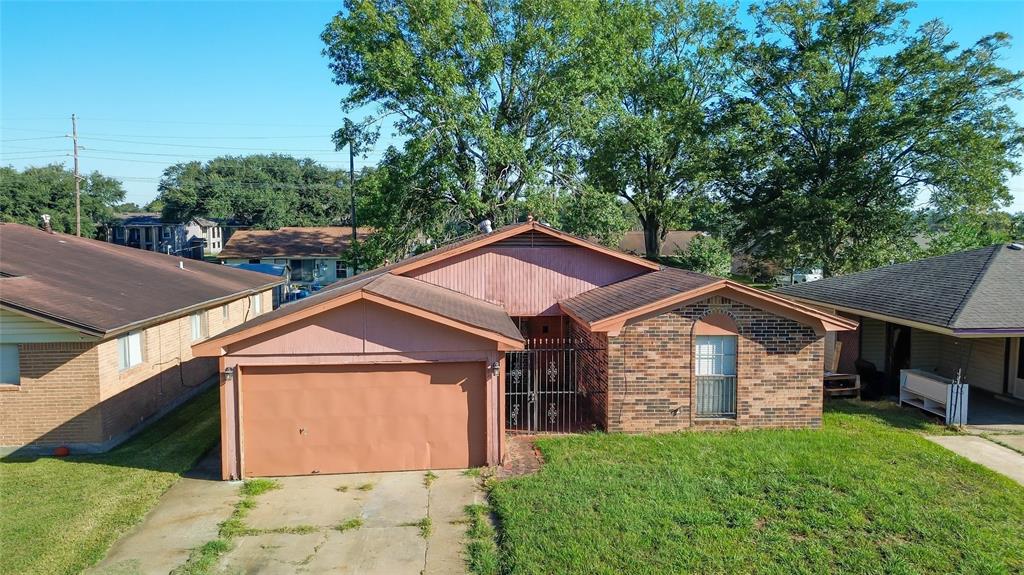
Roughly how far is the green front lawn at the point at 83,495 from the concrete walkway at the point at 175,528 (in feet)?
0.59

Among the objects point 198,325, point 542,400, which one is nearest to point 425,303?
point 542,400

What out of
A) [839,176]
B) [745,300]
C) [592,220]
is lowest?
[745,300]

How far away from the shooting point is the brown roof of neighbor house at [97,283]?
426 inches

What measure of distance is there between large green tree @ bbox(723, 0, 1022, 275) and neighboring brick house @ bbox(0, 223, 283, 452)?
2359 centimetres

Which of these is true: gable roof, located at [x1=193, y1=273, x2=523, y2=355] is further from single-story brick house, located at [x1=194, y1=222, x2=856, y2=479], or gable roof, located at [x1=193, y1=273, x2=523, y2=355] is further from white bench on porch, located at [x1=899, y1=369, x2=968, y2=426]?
white bench on porch, located at [x1=899, y1=369, x2=968, y2=426]

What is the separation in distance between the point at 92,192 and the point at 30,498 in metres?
78.8

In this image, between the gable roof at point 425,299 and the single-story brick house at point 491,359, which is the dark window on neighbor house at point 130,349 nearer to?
the gable roof at point 425,299

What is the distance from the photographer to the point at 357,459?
10125mm

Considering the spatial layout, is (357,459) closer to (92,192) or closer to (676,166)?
(676,166)

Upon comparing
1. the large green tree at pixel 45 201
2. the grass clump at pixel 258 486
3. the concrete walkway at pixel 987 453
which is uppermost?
the large green tree at pixel 45 201

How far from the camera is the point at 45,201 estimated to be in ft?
189

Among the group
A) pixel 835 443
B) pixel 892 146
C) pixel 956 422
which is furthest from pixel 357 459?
pixel 892 146

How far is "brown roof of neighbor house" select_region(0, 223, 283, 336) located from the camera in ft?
35.5

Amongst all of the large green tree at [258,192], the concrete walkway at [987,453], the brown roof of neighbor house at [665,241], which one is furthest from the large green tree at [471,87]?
the large green tree at [258,192]
